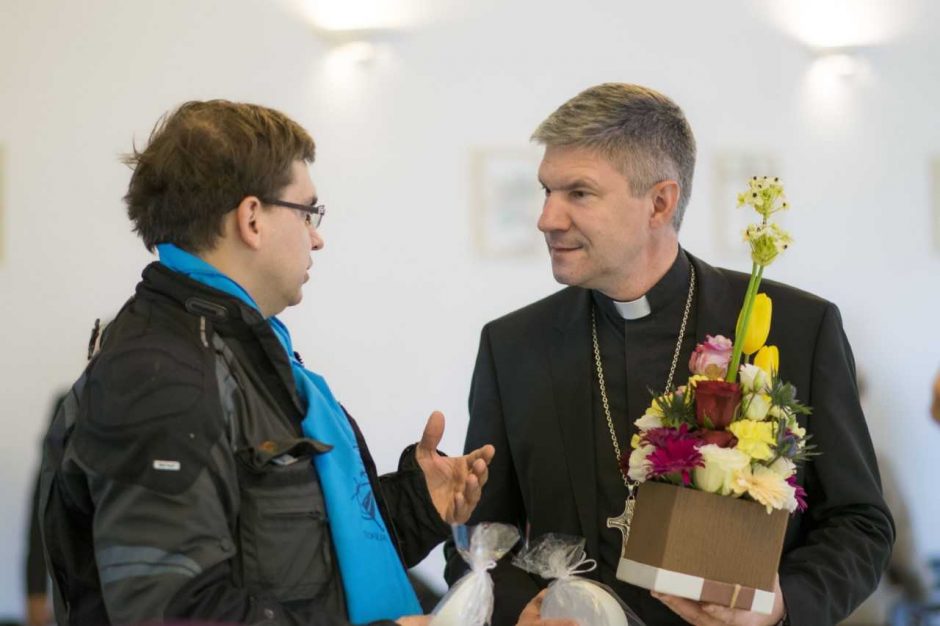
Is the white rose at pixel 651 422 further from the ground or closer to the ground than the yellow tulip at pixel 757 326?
closer to the ground

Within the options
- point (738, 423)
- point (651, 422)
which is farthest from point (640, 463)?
point (738, 423)

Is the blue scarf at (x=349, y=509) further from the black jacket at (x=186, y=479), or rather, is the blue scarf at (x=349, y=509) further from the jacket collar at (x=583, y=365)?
the jacket collar at (x=583, y=365)

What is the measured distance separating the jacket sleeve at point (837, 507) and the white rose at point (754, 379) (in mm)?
404

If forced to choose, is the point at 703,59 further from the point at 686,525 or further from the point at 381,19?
the point at 686,525

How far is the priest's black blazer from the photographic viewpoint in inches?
94.9

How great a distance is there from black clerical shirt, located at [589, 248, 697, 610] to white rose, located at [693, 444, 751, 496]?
19.8 inches

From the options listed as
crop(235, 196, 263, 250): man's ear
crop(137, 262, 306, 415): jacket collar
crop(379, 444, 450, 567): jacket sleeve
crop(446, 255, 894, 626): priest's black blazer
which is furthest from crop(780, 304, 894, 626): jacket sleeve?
crop(235, 196, 263, 250): man's ear

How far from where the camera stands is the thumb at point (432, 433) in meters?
2.35

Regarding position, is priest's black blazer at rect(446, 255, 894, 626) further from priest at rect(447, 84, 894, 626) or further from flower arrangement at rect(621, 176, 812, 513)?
flower arrangement at rect(621, 176, 812, 513)

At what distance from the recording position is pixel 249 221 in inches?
79.2

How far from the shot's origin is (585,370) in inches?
105

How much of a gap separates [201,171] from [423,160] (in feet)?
12.5

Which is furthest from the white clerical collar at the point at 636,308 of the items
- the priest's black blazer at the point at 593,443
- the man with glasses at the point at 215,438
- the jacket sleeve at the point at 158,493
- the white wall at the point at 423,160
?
the white wall at the point at 423,160

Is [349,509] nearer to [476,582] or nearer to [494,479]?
[476,582]
